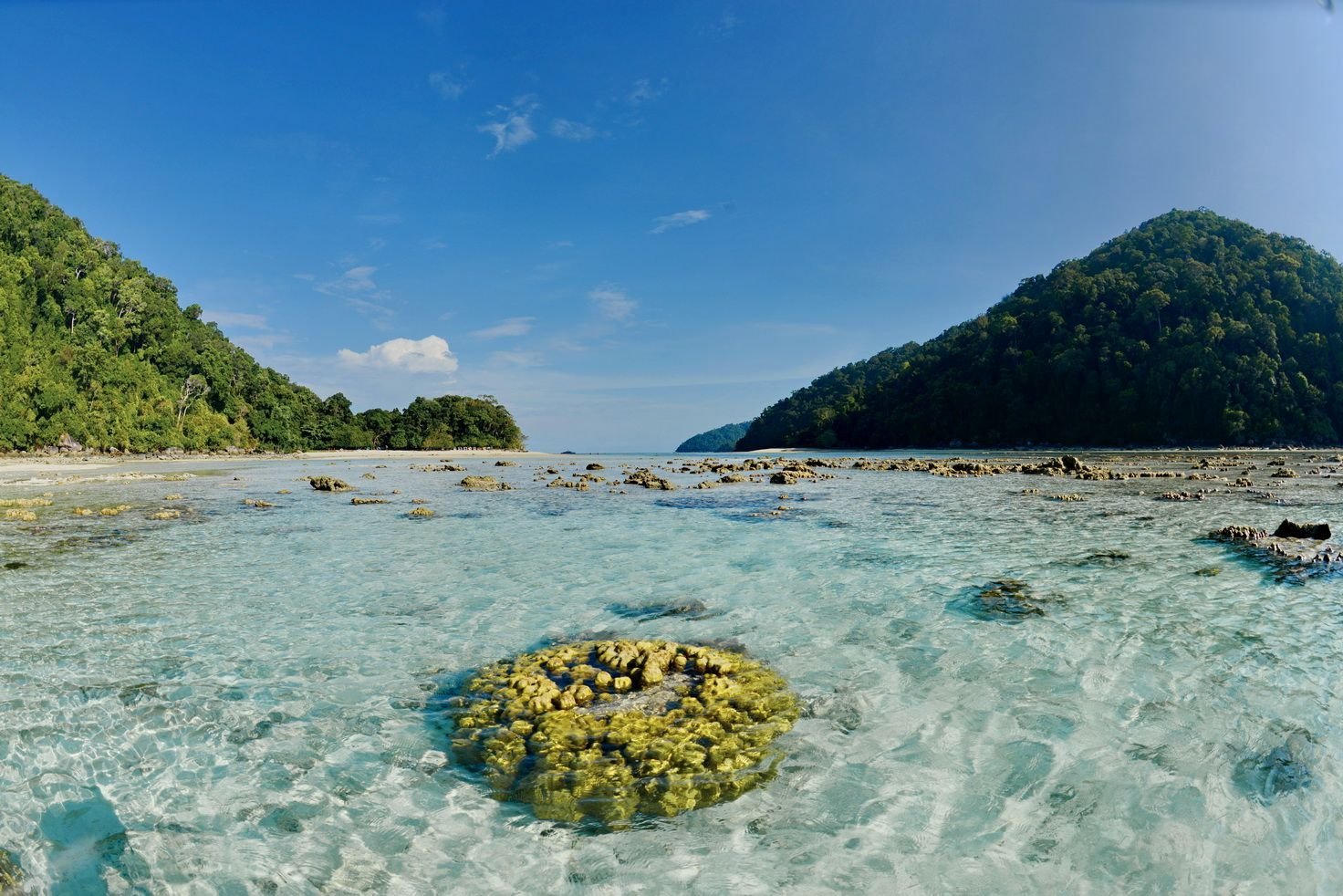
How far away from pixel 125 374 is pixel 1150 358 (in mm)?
164706

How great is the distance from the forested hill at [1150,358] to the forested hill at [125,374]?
104103 millimetres

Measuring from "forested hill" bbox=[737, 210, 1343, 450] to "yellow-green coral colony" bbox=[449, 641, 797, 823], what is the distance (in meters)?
115

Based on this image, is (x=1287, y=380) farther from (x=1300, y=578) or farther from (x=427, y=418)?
(x=427, y=418)

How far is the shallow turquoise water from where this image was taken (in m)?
4.31

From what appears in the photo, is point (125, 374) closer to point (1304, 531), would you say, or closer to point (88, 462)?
point (88, 462)

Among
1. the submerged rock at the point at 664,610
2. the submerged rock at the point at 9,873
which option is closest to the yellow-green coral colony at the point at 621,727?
the submerged rock at the point at 664,610

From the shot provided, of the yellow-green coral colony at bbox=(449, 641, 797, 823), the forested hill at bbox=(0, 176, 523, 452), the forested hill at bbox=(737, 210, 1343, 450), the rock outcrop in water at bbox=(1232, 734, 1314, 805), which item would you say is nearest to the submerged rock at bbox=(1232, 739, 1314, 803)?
the rock outcrop in water at bbox=(1232, 734, 1314, 805)

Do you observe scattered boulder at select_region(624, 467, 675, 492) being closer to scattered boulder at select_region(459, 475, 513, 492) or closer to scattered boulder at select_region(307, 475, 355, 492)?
scattered boulder at select_region(459, 475, 513, 492)

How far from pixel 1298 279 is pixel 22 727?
145 metres

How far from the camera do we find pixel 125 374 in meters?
97.6

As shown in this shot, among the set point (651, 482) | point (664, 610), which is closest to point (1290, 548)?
point (664, 610)

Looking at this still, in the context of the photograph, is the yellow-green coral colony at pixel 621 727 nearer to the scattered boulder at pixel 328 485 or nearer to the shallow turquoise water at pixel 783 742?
the shallow turquoise water at pixel 783 742

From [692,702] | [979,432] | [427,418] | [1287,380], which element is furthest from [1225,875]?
[427,418]

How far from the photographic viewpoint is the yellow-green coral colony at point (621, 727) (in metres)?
5.04
